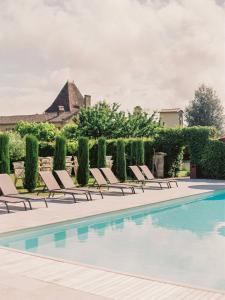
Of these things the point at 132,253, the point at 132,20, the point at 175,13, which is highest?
the point at 132,20

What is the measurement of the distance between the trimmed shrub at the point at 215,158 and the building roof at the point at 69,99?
42635mm

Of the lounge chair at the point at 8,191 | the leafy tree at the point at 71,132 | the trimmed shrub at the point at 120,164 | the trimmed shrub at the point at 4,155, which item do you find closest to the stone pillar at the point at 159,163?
the trimmed shrub at the point at 120,164

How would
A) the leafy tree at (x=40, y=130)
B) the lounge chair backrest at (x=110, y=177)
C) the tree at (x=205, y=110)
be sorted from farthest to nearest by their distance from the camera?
1. the tree at (x=205, y=110)
2. the leafy tree at (x=40, y=130)
3. the lounge chair backrest at (x=110, y=177)

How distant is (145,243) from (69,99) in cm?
5781

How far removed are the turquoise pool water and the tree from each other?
4898cm

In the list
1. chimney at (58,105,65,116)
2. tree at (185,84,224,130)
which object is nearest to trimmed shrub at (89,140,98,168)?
tree at (185,84,224,130)

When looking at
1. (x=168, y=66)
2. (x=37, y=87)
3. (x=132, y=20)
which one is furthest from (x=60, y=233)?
(x=37, y=87)

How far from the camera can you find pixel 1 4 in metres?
15.1

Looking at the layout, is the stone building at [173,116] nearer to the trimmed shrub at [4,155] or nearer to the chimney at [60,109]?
the chimney at [60,109]

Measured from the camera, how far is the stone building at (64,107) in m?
64.4

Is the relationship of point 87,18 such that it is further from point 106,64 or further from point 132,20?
point 106,64

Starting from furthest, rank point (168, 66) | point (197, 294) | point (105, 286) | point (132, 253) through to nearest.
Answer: point (168, 66) < point (132, 253) < point (105, 286) < point (197, 294)

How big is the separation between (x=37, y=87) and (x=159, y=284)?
32.3 meters

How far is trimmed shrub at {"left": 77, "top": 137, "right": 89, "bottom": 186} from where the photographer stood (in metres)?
20.0
